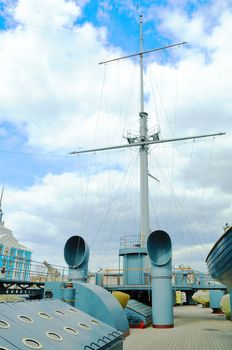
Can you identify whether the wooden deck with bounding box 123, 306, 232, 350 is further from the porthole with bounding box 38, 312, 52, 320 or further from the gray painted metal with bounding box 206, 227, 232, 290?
the porthole with bounding box 38, 312, 52, 320

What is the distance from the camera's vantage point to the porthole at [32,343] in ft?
13.8

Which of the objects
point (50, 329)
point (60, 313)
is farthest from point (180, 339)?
point (50, 329)

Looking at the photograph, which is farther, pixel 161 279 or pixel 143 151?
pixel 143 151

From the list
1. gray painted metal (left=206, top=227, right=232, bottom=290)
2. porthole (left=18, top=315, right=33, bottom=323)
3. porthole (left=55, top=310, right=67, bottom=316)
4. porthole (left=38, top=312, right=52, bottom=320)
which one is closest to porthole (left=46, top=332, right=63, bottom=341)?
porthole (left=18, top=315, right=33, bottom=323)

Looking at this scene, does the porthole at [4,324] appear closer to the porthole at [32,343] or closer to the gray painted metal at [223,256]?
the porthole at [32,343]

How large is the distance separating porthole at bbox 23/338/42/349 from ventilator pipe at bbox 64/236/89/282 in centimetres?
1223

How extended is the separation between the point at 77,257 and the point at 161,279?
468 cm

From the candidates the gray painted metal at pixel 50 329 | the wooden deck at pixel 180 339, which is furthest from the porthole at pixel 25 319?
the wooden deck at pixel 180 339

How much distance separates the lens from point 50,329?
515 centimetres

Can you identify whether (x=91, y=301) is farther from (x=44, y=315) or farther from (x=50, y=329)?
(x=50, y=329)

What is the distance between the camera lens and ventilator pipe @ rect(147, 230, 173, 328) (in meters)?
15.9

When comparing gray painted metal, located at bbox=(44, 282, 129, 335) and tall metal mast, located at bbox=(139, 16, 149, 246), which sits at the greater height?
tall metal mast, located at bbox=(139, 16, 149, 246)

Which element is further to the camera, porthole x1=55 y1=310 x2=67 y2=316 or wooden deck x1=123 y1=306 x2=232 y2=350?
wooden deck x1=123 y1=306 x2=232 y2=350

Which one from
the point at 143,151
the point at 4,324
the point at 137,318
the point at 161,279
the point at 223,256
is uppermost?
the point at 143,151
